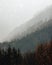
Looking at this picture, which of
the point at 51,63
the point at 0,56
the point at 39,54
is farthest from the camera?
the point at 39,54

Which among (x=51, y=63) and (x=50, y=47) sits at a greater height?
(x=50, y=47)

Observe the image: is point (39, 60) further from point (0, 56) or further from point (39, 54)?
point (0, 56)

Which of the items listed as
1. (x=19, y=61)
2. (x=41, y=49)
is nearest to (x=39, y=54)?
(x=41, y=49)

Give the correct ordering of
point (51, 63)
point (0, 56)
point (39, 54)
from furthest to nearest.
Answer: point (39, 54), point (0, 56), point (51, 63)

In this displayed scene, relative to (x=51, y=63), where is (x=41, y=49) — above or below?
A: above

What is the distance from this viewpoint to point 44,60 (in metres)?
119

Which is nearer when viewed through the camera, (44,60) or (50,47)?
(44,60)

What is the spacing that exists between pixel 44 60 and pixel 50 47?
522 inches

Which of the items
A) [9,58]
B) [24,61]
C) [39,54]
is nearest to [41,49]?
[39,54]

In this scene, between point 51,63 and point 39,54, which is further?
point 39,54

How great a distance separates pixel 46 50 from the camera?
126 m

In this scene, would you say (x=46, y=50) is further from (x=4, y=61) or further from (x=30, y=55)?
(x=4, y=61)

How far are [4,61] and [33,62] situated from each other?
48.1 ft

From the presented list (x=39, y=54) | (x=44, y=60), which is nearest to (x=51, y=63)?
(x=44, y=60)
